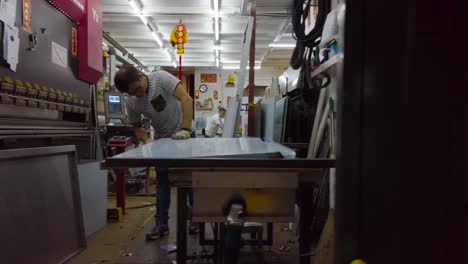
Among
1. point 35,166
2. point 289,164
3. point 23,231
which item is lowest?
point 23,231

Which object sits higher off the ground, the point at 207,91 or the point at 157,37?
the point at 157,37

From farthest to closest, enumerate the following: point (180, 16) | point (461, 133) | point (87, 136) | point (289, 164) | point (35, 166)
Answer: point (180, 16) < point (87, 136) < point (35, 166) < point (289, 164) < point (461, 133)

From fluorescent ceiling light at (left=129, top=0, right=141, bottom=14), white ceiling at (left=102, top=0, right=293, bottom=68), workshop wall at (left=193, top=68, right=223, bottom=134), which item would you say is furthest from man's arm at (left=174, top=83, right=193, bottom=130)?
workshop wall at (left=193, top=68, right=223, bottom=134)

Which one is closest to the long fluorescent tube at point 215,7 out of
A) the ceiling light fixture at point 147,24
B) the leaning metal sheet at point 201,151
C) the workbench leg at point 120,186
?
the ceiling light fixture at point 147,24

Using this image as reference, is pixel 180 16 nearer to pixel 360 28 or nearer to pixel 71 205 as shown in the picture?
pixel 71 205

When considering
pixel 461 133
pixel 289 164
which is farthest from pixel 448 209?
pixel 289 164

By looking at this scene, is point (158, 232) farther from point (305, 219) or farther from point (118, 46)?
point (118, 46)

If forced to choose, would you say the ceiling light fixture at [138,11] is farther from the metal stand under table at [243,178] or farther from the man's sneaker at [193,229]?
the metal stand under table at [243,178]

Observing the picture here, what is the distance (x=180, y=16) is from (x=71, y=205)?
177 inches

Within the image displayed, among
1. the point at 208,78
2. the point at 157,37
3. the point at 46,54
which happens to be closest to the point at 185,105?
the point at 46,54

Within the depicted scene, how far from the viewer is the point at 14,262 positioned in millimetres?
1746

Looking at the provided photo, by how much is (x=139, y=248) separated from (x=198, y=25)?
508 cm

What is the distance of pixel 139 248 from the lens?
2.48 m

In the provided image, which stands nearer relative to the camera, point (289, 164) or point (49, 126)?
point (289, 164)
